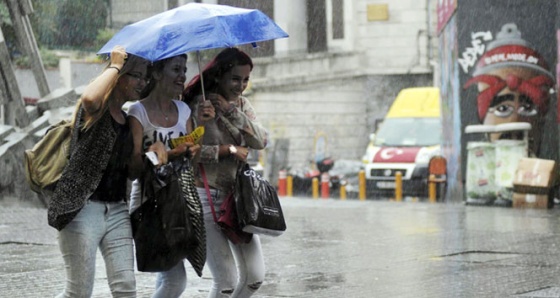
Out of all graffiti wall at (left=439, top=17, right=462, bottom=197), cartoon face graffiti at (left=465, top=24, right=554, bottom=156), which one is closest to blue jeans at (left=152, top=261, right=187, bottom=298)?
cartoon face graffiti at (left=465, top=24, right=554, bottom=156)

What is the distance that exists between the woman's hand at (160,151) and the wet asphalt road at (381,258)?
284cm

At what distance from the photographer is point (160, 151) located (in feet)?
17.9

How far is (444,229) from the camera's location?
537 inches

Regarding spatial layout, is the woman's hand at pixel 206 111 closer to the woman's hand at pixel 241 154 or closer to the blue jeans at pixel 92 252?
the woman's hand at pixel 241 154

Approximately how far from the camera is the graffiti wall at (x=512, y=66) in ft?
64.4

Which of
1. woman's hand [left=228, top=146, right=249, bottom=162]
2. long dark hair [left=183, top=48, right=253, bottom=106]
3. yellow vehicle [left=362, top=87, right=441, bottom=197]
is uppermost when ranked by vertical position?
long dark hair [left=183, top=48, right=253, bottom=106]

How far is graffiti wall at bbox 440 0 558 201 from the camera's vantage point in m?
19.6

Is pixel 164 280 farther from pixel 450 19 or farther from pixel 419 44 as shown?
pixel 419 44

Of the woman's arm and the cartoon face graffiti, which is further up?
the woman's arm

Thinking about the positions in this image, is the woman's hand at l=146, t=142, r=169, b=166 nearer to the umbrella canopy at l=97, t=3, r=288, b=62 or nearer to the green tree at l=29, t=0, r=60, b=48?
the umbrella canopy at l=97, t=3, r=288, b=62

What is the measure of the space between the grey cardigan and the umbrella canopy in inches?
17.2

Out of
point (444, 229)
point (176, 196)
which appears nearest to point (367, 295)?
point (176, 196)

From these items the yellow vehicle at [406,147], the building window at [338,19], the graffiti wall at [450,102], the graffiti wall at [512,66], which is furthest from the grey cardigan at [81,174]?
the building window at [338,19]

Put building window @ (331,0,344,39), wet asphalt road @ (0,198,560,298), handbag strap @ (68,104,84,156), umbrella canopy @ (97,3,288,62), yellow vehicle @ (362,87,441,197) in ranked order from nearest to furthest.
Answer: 1. handbag strap @ (68,104,84,156)
2. umbrella canopy @ (97,3,288,62)
3. wet asphalt road @ (0,198,560,298)
4. yellow vehicle @ (362,87,441,197)
5. building window @ (331,0,344,39)
